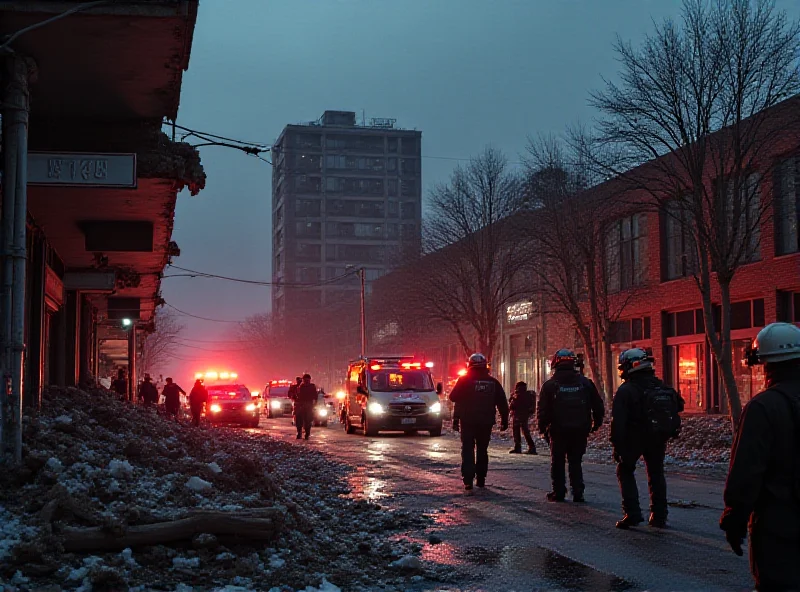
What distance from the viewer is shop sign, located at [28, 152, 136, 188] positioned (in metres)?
12.7

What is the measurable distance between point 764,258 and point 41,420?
952 inches

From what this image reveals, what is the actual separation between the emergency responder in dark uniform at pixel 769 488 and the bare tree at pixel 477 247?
109 feet

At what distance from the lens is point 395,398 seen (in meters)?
30.9

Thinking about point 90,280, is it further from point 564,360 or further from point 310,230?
point 310,230

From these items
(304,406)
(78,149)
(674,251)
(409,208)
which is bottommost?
(304,406)

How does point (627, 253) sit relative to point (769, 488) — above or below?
above

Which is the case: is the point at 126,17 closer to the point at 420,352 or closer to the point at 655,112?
the point at 655,112

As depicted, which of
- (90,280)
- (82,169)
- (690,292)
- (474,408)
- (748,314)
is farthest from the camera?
(690,292)

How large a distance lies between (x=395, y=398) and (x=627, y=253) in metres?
14.1

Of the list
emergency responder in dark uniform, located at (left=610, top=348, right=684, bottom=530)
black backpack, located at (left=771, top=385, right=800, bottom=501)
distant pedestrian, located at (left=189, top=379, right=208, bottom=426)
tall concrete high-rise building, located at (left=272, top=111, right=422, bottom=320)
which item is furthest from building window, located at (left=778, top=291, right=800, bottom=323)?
tall concrete high-rise building, located at (left=272, top=111, right=422, bottom=320)

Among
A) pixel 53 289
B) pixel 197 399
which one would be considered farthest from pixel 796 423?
pixel 197 399

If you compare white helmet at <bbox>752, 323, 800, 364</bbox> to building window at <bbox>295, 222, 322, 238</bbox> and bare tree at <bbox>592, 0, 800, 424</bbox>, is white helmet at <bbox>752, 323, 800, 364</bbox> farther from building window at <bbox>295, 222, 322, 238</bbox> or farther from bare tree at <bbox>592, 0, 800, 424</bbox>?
building window at <bbox>295, 222, 322, 238</bbox>

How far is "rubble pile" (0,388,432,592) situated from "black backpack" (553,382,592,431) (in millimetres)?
2178

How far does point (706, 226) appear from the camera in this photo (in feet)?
72.8
